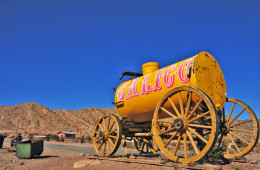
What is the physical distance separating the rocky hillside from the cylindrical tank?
53.4m

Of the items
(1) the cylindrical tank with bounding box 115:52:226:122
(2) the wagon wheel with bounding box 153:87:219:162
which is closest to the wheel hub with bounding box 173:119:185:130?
(2) the wagon wheel with bounding box 153:87:219:162

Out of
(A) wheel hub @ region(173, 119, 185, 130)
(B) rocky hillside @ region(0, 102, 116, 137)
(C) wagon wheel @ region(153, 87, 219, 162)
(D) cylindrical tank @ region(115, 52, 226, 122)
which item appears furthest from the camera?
(B) rocky hillside @ region(0, 102, 116, 137)

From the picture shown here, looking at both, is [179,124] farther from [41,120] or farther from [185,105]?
[41,120]

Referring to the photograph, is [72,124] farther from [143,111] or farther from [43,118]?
[143,111]

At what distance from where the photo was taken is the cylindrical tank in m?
6.97

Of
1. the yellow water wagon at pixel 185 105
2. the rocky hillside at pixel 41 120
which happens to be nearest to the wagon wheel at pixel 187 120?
the yellow water wagon at pixel 185 105

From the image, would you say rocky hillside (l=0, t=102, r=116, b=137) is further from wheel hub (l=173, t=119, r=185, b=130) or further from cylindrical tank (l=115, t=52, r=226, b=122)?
wheel hub (l=173, t=119, r=185, b=130)

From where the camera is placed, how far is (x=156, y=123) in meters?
7.36

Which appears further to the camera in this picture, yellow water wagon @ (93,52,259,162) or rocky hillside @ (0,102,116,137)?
rocky hillside @ (0,102,116,137)

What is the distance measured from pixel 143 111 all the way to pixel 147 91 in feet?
3.19

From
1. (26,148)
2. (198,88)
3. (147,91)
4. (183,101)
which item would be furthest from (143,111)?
(26,148)

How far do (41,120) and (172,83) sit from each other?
219 ft

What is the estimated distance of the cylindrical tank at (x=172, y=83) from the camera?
6.97 metres

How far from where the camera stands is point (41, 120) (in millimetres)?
67000
